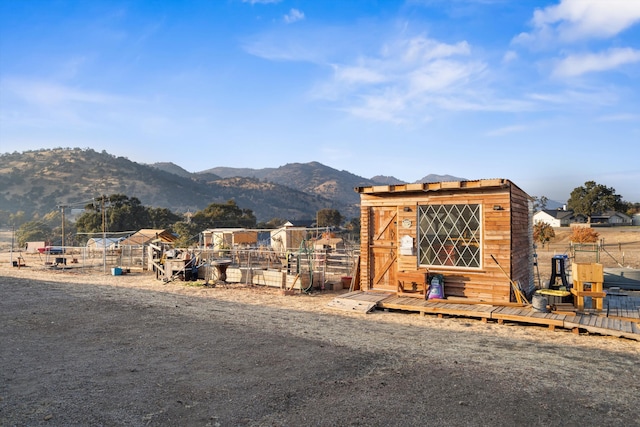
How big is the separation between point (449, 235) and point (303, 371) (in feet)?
22.1

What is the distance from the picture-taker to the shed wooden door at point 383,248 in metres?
13.4

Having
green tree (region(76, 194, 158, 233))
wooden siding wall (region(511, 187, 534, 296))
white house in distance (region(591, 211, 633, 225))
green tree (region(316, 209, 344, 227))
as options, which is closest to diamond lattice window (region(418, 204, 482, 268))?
wooden siding wall (region(511, 187, 534, 296))

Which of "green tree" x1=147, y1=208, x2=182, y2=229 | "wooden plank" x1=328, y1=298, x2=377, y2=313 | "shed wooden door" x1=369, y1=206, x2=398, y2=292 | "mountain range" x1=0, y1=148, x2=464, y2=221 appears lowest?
"wooden plank" x1=328, y1=298, x2=377, y2=313

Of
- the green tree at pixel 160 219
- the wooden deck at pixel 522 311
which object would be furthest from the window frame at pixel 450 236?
the green tree at pixel 160 219

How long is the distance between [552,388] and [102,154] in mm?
157517

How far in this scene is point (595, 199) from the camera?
66.5 metres

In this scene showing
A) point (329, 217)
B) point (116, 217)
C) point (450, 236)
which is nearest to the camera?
point (450, 236)

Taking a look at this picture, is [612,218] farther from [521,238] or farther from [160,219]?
Result: [521,238]

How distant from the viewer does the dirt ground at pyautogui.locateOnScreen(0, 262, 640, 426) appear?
5.53 metres

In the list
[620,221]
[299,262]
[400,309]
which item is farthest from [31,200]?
[620,221]

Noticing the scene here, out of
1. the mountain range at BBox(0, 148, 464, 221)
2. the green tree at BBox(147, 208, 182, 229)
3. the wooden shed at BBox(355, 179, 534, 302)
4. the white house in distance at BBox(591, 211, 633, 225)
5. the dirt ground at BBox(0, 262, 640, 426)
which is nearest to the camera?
the dirt ground at BBox(0, 262, 640, 426)

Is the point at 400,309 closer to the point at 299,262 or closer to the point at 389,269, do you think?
the point at 389,269

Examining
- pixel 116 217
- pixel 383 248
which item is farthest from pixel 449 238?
pixel 116 217

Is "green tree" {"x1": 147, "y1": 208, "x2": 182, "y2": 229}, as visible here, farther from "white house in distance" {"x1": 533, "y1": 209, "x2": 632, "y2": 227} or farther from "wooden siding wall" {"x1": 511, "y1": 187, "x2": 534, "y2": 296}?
"white house in distance" {"x1": 533, "y1": 209, "x2": 632, "y2": 227}
